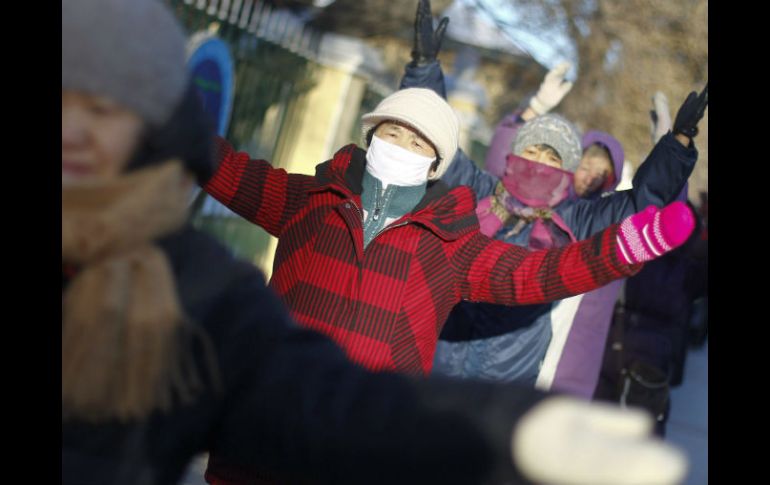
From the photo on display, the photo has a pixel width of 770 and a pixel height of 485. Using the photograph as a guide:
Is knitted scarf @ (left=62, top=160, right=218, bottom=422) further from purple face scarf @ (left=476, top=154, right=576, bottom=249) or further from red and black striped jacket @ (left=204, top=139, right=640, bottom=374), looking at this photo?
purple face scarf @ (left=476, top=154, right=576, bottom=249)

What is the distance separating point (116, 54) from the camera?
1.27 metres

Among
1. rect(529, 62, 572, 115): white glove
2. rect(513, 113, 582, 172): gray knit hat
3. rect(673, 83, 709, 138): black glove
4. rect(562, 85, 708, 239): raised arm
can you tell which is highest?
rect(529, 62, 572, 115): white glove

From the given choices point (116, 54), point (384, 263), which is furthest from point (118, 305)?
point (384, 263)

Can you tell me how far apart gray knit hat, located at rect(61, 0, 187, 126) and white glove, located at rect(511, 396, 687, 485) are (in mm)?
675

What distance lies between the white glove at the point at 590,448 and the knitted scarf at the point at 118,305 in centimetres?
52

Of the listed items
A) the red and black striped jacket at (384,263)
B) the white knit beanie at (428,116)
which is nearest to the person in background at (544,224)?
the white knit beanie at (428,116)

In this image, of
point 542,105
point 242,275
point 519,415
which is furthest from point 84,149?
point 542,105

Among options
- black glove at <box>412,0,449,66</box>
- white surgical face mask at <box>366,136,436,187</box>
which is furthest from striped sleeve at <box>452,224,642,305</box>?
black glove at <box>412,0,449,66</box>

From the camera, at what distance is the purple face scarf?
12.2 ft

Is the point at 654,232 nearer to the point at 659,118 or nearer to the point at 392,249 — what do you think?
the point at 392,249

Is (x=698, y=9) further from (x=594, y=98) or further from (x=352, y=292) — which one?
(x=352, y=292)

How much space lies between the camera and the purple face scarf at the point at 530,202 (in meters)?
3.71
